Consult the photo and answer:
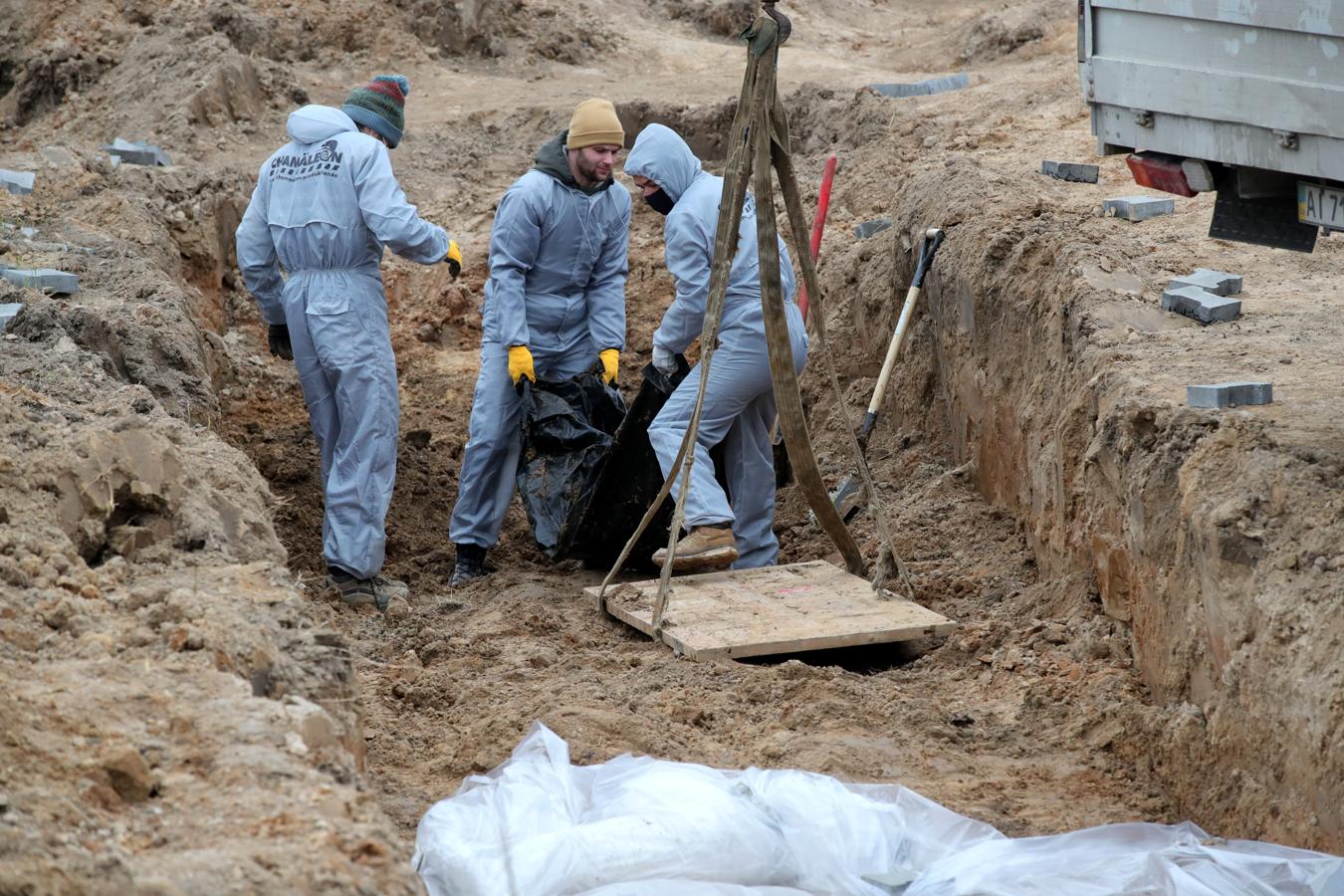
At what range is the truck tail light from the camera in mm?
4930

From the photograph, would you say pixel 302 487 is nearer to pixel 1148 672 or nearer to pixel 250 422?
pixel 250 422

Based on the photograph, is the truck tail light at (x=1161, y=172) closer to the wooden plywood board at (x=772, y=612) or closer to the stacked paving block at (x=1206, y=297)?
the stacked paving block at (x=1206, y=297)

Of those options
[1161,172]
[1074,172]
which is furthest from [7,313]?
[1074,172]

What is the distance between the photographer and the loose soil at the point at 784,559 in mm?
2977

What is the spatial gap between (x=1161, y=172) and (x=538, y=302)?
9.95ft

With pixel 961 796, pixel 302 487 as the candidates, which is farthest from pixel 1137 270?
pixel 302 487

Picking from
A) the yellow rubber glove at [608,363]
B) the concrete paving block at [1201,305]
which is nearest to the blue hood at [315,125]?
the yellow rubber glove at [608,363]

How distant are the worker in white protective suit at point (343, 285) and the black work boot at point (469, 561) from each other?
36cm

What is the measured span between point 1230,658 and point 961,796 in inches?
34.0

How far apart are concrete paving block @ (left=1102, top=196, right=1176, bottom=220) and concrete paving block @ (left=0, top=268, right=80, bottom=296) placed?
198 inches

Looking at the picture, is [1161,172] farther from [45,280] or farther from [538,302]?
[45,280]

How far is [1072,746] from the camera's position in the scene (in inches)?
181

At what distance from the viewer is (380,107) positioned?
265 inches

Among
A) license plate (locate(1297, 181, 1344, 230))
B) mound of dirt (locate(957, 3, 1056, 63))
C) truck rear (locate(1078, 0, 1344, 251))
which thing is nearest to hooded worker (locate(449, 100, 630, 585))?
truck rear (locate(1078, 0, 1344, 251))
